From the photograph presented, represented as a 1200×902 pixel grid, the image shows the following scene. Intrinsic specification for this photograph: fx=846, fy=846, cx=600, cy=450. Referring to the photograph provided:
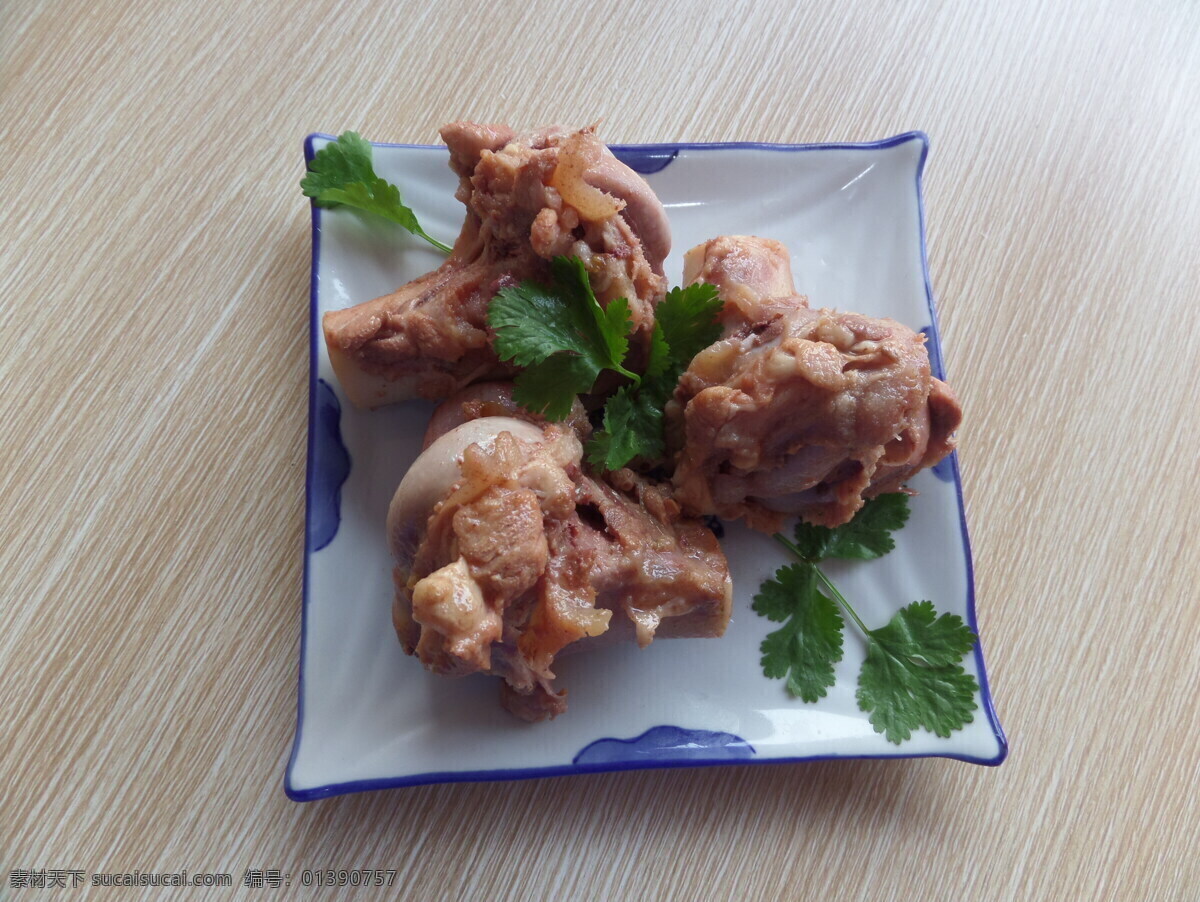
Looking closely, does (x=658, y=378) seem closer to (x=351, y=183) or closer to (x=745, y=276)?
(x=745, y=276)

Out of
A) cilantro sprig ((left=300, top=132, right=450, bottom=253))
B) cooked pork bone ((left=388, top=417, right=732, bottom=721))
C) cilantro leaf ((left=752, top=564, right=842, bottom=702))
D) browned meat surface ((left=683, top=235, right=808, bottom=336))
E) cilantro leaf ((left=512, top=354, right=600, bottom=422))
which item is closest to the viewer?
cooked pork bone ((left=388, top=417, right=732, bottom=721))

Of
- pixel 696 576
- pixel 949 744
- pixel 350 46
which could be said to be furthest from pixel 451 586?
pixel 350 46

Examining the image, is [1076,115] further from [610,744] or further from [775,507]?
[610,744]

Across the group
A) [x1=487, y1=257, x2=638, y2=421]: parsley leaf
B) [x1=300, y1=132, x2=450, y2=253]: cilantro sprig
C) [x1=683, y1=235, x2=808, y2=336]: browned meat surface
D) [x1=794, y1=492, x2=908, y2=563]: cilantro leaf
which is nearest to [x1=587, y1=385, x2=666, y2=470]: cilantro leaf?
[x1=487, y1=257, x2=638, y2=421]: parsley leaf

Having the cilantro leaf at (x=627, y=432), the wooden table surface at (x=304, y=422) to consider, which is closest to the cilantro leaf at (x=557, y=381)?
the cilantro leaf at (x=627, y=432)

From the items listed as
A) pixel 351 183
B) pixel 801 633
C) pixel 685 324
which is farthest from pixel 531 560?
pixel 351 183

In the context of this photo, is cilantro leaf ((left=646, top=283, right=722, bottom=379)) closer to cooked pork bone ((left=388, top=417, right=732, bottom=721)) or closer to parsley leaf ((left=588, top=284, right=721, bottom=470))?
parsley leaf ((left=588, top=284, right=721, bottom=470))
